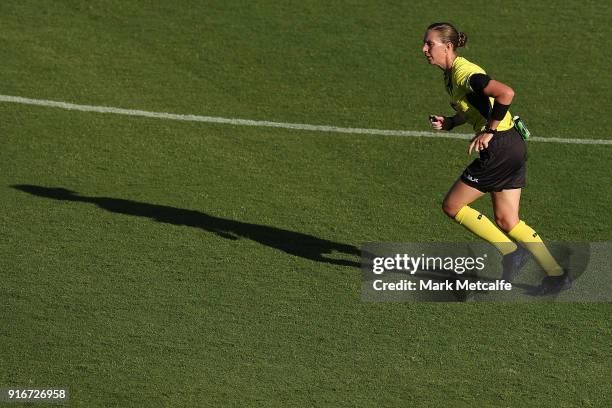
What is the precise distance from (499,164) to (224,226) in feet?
11.0

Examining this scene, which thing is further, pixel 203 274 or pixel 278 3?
pixel 278 3

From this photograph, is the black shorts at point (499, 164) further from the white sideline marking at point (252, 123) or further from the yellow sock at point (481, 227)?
the white sideline marking at point (252, 123)

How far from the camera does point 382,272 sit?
44.2 ft

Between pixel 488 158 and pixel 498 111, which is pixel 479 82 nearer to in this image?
pixel 498 111

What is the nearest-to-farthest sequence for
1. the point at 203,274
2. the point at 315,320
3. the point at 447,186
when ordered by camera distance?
the point at 315,320, the point at 203,274, the point at 447,186

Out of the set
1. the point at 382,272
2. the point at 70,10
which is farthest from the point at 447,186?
the point at 70,10

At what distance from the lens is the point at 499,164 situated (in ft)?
41.6

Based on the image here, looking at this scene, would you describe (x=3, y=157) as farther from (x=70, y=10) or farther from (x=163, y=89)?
(x=70, y=10)

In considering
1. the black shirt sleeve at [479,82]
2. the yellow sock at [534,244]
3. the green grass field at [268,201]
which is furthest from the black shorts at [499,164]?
the green grass field at [268,201]

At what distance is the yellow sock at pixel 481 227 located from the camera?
42.4 ft

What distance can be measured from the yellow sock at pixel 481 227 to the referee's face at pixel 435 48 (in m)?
1.50

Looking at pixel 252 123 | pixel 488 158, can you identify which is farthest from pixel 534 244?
pixel 252 123

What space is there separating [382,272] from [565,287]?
6.01ft

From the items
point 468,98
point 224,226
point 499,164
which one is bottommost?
point 224,226
